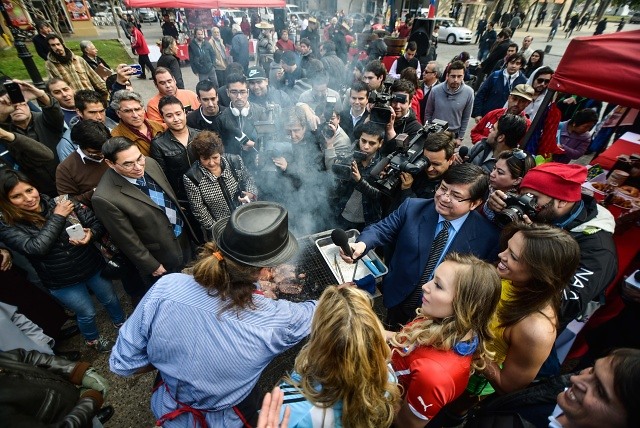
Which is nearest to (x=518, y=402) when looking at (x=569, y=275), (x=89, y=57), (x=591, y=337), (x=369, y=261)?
(x=569, y=275)

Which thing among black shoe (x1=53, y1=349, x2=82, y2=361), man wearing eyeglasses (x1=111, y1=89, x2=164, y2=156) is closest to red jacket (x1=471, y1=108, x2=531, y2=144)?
man wearing eyeglasses (x1=111, y1=89, x2=164, y2=156)

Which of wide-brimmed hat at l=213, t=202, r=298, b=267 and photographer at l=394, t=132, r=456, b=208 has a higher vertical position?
wide-brimmed hat at l=213, t=202, r=298, b=267

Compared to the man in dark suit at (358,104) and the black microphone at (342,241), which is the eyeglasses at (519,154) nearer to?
the black microphone at (342,241)

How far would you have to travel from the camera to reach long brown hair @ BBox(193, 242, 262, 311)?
1.69 meters

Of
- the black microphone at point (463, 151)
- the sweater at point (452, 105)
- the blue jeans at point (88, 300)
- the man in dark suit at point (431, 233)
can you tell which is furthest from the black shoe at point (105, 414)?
the sweater at point (452, 105)

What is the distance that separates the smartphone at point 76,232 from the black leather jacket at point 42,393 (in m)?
1.06

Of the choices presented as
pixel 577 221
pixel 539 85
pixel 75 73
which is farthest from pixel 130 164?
pixel 539 85

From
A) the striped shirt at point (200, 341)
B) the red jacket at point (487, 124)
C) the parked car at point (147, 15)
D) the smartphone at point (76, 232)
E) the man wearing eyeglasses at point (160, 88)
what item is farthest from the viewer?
the parked car at point (147, 15)

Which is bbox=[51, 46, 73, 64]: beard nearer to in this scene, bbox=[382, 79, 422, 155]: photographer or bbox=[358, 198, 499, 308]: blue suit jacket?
bbox=[382, 79, 422, 155]: photographer

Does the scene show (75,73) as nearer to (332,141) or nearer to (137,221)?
(137,221)

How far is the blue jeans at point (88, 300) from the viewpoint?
301 centimetres

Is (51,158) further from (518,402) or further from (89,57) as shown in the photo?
(518,402)

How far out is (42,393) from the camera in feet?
5.57

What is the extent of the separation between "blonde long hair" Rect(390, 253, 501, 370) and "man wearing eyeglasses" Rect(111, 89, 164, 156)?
3.85 m
